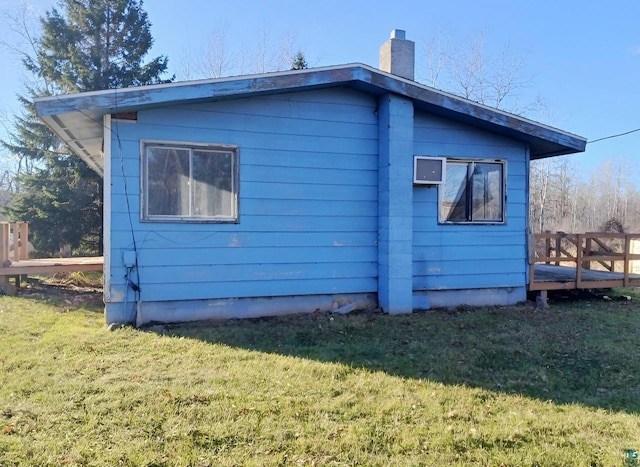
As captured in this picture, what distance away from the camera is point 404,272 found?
21.9ft

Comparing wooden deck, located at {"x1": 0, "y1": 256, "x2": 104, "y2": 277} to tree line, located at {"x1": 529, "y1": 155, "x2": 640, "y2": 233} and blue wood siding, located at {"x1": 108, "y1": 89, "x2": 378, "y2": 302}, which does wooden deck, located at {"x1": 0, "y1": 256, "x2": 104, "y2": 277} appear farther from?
tree line, located at {"x1": 529, "y1": 155, "x2": 640, "y2": 233}

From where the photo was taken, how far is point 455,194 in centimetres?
728

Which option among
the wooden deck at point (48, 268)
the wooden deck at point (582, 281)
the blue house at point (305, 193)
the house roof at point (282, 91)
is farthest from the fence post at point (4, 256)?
the wooden deck at point (582, 281)

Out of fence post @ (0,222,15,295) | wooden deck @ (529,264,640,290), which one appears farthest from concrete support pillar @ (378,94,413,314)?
fence post @ (0,222,15,295)

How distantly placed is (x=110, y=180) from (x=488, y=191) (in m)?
5.80

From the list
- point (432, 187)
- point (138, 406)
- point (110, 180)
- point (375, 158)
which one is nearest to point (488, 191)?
point (432, 187)

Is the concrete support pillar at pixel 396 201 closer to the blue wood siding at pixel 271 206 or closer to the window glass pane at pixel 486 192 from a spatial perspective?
the blue wood siding at pixel 271 206

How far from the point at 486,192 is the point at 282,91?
378cm

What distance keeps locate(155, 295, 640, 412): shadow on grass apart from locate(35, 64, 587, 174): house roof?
111 inches

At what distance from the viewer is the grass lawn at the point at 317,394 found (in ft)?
8.90

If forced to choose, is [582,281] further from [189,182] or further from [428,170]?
[189,182]

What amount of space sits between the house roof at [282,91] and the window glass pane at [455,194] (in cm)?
79

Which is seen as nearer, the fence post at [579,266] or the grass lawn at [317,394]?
the grass lawn at [317,394]

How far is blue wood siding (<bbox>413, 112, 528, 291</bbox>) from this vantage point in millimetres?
7039
